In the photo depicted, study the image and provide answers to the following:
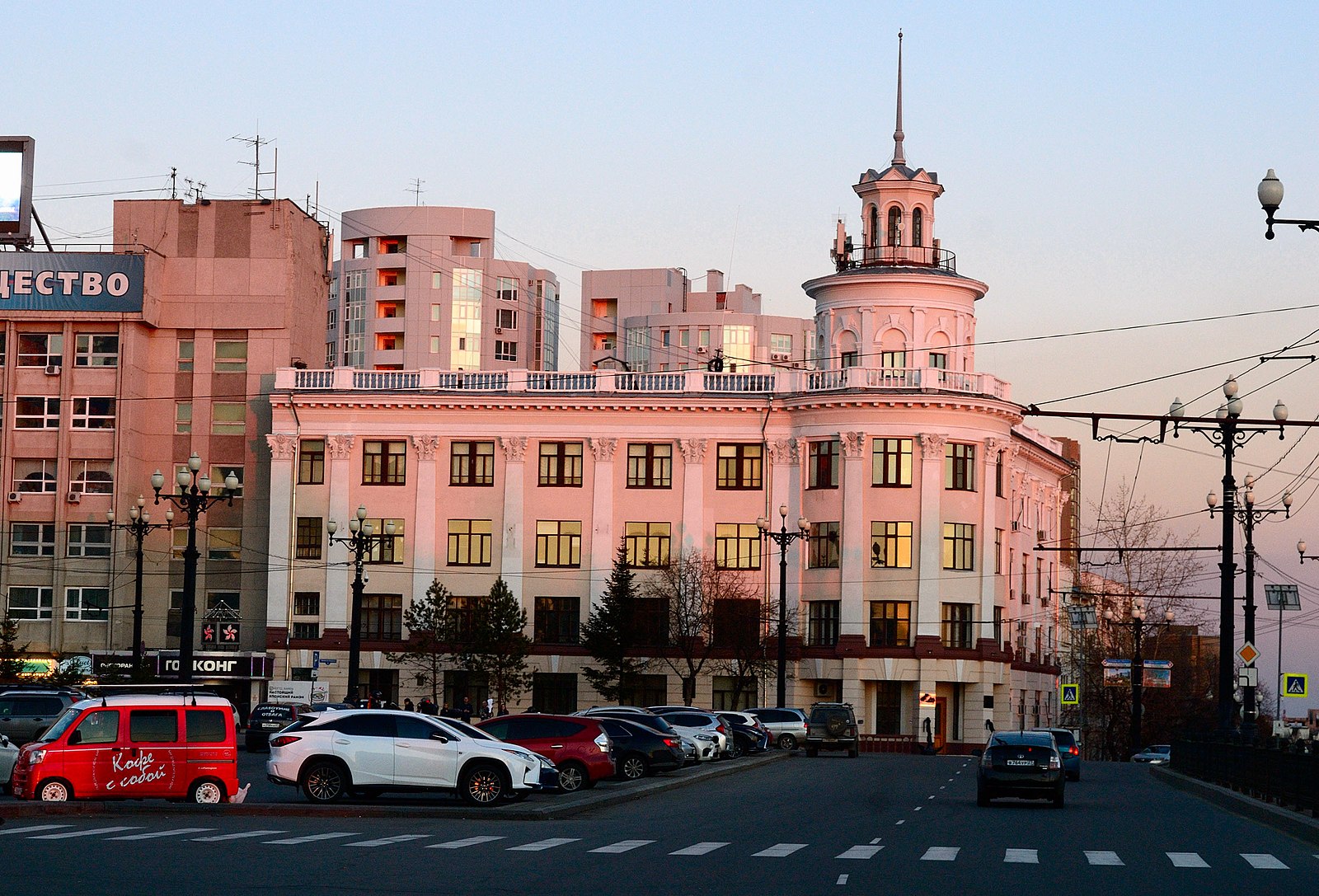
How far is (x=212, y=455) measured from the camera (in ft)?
310

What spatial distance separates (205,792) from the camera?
3173 cm

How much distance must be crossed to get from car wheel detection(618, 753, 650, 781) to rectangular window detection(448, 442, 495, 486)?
159 ft

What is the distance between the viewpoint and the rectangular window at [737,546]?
90.6 m

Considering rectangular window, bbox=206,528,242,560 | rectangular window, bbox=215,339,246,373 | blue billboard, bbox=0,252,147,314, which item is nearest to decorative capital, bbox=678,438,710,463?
rectangular window, bbox=215,339,246,373

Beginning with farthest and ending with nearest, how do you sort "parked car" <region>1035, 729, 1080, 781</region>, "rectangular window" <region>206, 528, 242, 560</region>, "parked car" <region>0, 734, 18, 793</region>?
"rectangular window" <region>206, 528, 242, 560</region>
"parked car" <region>1035, 729, 1080, 781</region>
"parked car" <region>0, 734, 18, 793</region>

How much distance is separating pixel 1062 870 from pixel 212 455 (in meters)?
76.6

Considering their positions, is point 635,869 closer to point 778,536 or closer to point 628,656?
point 778,536

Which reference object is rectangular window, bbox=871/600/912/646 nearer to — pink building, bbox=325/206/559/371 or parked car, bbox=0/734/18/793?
parked car, bbox=0/734/18/793

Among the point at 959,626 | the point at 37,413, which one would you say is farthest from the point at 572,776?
the point at 37,413

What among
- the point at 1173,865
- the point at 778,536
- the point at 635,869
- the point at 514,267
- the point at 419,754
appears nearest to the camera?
the point at 635,869

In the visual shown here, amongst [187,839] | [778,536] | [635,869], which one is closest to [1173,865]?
[635,869]

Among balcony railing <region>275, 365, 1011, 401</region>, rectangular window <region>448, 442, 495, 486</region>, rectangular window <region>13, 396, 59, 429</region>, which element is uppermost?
balcony railing <region>275, 365, 1011, 401</region>

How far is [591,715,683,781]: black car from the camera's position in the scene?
146 feet

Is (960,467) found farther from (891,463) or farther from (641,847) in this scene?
(641,847)
